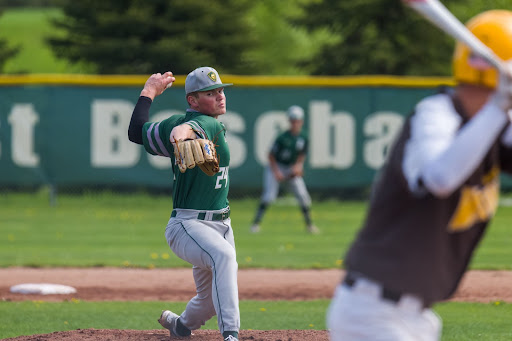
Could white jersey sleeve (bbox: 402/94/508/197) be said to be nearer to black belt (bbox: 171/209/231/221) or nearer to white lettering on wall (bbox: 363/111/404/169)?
black belt (bbox: 171/209/231/221)

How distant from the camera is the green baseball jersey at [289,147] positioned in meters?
15.0

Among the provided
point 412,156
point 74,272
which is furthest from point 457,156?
point 74,272

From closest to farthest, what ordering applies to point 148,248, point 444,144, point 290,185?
point 444,144
point 148,248
point 290,185

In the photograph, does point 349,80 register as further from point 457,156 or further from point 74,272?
point 457,156

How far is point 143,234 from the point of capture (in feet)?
48.1

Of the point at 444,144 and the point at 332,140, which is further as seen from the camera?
the point at 332,140

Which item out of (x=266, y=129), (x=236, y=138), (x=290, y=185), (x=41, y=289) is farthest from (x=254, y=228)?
(x=41, y=289)

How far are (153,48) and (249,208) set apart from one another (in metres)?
9.32

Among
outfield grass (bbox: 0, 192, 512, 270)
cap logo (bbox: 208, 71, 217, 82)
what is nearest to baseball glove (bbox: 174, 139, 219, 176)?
cap logo (bbox: 208, 71, 217, 82)

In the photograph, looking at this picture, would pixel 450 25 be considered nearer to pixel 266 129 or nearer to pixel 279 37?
pixel 266 129

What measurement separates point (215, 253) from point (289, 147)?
30.9 feet

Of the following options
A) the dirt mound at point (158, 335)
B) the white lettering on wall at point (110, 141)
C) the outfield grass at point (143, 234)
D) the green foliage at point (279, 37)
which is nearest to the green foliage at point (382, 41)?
the outfield grass at point (143, 234)

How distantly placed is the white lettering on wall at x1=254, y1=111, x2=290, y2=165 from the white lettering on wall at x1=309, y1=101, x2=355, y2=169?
2.05 feet

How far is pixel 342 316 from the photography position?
3164 millimetres
